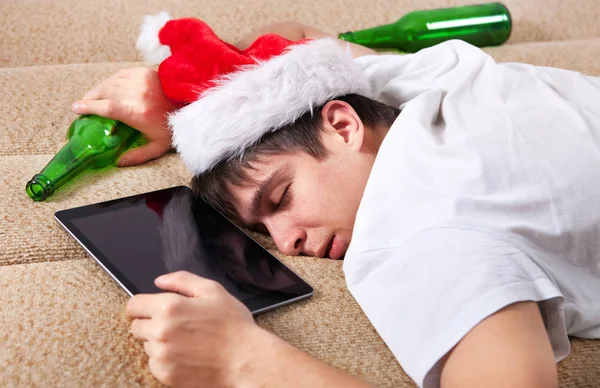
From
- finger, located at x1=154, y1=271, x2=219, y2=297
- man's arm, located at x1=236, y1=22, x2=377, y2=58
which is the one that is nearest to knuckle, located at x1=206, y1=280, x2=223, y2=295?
finger, located at x1=154, y1=271, x2=219, y2=297

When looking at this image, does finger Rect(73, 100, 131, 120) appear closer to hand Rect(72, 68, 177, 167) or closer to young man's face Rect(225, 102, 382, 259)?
hand Rect(72, 68, 177, 167)

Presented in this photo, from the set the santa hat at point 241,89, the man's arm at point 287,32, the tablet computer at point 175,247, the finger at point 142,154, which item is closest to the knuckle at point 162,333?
the tablet computer at point 175,247

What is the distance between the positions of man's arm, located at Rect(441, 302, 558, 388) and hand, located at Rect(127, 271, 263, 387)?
0.21m

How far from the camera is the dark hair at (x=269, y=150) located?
1.00 meters

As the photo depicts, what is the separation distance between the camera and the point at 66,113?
134 cm

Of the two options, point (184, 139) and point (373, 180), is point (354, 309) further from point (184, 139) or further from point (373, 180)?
point (184, 139)

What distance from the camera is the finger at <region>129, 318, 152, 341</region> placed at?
713 mm

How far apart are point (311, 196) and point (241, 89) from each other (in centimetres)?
22

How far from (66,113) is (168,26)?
264mm

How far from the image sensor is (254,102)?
1026mm

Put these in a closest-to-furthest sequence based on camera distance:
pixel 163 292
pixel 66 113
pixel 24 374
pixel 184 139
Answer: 1. pixel 24 374
2. pixel 163 292
3. pixel 184 139
4. pixel 66 113

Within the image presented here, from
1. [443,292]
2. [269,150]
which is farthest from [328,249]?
[443,292]

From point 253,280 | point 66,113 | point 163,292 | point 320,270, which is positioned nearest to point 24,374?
point 163,292

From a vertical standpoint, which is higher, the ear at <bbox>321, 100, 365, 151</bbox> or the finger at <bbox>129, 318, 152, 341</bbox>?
the ear at <bbox>321, 100, 365, 151</bbox>
